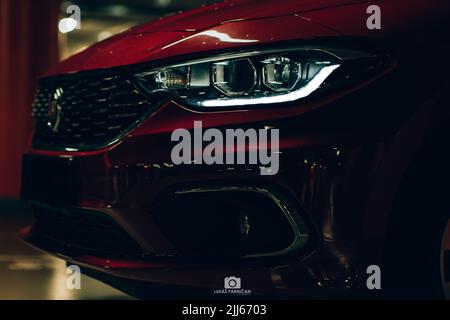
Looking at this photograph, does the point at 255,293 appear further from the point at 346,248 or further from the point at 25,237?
the point at 25,237

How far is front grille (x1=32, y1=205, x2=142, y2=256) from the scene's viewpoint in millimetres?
2576

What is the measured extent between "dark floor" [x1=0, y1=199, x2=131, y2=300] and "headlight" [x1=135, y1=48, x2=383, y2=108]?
1.43 m

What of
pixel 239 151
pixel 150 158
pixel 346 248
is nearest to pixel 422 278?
pixel 346 248

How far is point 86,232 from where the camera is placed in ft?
9.15

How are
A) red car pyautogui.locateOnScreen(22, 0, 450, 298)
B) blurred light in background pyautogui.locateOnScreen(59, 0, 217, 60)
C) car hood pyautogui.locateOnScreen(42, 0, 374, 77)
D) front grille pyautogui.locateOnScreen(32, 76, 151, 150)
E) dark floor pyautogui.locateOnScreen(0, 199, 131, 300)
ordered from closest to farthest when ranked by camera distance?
red car pyautogui.locateOnScreen(22, 0, 450, 298)
car hood pyautogui.locateOnScreen(42, 0, 374, 77)
front grille pyautogui.locateOnScreen(32, 76, 151, 150)
dark floor pyautogui.locateOnScreen(0, 199, 131, 300)
blurred light in background pyautogui.locateOnScreen(59, 0, 217, 60)

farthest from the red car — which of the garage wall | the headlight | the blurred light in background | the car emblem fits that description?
the blurred light in background

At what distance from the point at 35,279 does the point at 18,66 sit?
445cm

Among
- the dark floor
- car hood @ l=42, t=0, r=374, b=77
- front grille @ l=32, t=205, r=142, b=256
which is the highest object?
car hood @ l=42, t=0, r=374, b=77

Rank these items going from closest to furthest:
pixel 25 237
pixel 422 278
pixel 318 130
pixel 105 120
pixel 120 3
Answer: pixel 318 130 → pixel 422 278 → pixel 105 120 → pixel 25 237 → pixel 120 3

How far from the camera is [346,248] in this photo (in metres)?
2.25

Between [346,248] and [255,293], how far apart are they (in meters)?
0.30

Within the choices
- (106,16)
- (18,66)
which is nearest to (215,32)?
(18,66)

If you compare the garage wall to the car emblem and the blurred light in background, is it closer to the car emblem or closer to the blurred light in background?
the blurred light in background

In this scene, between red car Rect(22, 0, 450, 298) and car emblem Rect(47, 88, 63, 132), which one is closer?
red car Rect(22, 0, 450, 298)
